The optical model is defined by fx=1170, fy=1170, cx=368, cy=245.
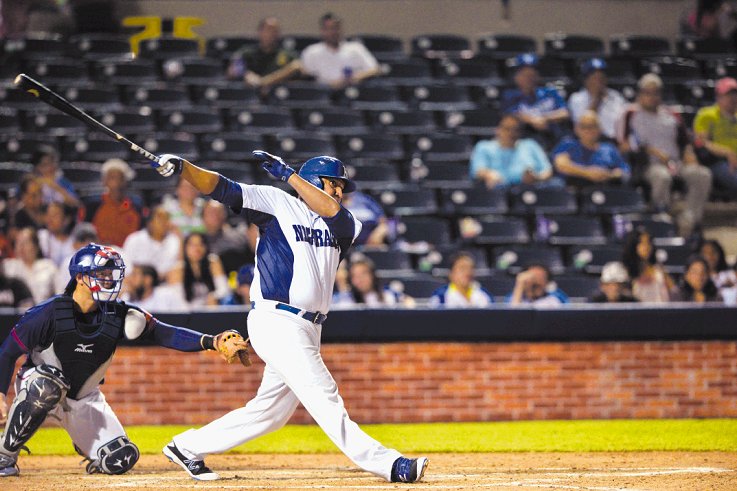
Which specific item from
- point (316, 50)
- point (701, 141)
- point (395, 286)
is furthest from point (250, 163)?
point (701, 141)

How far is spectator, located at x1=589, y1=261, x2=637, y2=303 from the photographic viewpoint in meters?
9.26

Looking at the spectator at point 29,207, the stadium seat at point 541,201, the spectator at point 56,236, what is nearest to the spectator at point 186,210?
the spectator at point 56,236

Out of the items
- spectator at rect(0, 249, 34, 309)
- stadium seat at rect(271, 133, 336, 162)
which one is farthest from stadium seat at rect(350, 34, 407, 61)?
spectator at rect(0, 249, 34, 309)

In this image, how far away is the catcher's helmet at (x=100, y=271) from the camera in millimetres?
5961

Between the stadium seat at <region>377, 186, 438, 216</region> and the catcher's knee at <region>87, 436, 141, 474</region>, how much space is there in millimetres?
5201

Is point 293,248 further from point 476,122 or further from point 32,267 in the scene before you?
point 476,122

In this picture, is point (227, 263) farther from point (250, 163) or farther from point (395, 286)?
point (250, 163)

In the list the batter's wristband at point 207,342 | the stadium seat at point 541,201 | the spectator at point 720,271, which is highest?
the batter's wristband at point 207,342

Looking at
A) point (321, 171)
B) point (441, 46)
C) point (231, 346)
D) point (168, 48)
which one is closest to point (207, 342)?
point (231, 346)

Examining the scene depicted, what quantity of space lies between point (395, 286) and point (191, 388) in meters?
2.17

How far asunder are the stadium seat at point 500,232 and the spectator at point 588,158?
2.99ft

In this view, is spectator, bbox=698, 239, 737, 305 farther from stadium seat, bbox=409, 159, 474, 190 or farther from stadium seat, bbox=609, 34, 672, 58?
stadium seat, bbox=609, 34, 672, 58

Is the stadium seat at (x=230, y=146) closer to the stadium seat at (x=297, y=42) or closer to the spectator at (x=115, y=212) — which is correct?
the spectator at (x=115, y=212)

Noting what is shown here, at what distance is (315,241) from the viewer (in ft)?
19.1
